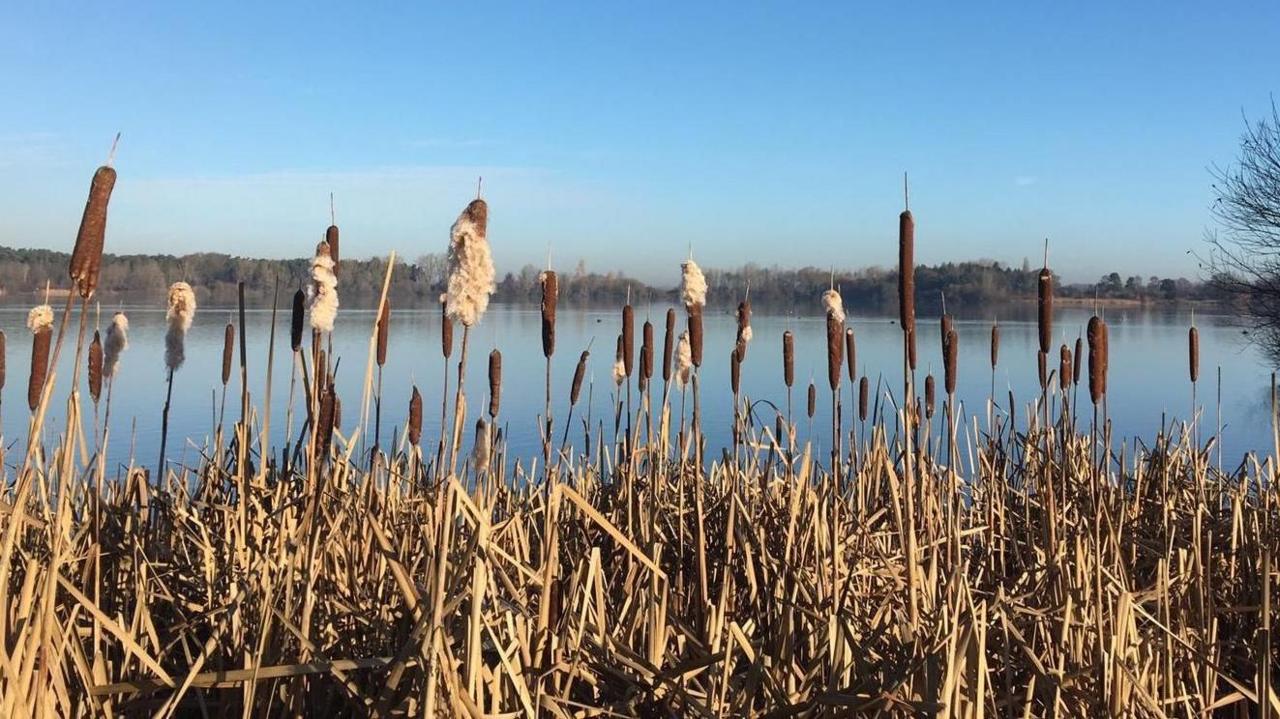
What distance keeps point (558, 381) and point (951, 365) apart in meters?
11.7

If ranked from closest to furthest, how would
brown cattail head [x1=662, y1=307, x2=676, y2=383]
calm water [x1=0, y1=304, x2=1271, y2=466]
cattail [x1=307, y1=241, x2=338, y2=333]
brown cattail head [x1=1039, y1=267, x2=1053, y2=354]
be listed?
cattail [x1=307, y1=241, x2=338, y2=333] → brown cattail head [x1=1039, y1=267, x2=1053, y2=354] → brown cattail head [x1=662, y1=307, x2=676, y2=383] → calm water [x1=0, y1=304, x2=1271, y2=466]

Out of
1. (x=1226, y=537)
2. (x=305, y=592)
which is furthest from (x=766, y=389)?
(x=305, y=592)

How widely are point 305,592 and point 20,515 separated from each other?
521mm

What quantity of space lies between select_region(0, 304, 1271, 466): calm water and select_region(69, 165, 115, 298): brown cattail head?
3.65 meters

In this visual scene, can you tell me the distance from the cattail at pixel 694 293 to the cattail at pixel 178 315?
1.53m

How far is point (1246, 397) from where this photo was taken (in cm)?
2041

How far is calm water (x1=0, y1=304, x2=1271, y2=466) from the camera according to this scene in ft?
34.8

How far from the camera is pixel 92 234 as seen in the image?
1473 millimetres

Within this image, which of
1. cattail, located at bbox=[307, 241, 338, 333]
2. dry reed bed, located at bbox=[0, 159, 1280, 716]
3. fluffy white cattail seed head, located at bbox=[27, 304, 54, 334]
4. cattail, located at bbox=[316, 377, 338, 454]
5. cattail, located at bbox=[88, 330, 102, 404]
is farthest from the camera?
cattail, located at bbox=[88, 330, 102, 404]

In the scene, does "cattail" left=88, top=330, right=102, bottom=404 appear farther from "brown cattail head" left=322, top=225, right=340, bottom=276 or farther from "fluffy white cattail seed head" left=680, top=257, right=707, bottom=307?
"fluffy white cattail seed head" left=680, top=257, right=707, bottom=307

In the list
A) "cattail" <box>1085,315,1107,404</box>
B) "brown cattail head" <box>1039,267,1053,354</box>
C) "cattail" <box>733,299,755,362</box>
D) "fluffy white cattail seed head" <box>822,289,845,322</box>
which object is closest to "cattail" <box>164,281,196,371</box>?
"cattail" <box>733,299,755,362</box>

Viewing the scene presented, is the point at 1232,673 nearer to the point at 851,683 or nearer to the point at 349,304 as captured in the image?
the point at 851,683

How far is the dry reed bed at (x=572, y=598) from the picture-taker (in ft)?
5.74

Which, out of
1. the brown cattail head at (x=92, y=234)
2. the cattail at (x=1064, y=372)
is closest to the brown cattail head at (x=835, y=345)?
the cattail at (x=1064, y=372)
